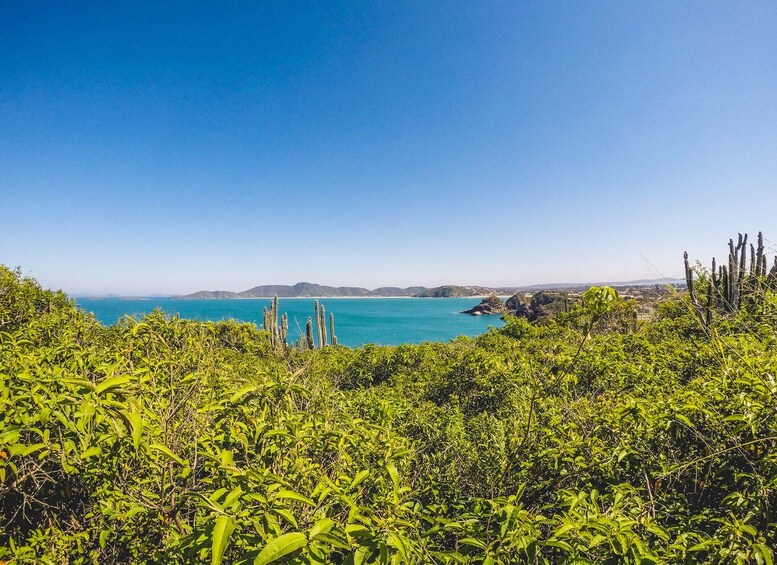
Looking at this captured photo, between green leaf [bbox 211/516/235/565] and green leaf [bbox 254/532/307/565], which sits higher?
green leaf [bbox 211/516/235/565]

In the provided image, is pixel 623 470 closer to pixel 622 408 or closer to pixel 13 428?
pixel 622 408

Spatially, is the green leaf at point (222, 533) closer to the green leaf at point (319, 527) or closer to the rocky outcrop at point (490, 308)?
the green leaf at point (319, 527)

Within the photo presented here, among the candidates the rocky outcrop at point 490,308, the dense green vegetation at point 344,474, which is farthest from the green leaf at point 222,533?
the rocky outcrop at point 490,308

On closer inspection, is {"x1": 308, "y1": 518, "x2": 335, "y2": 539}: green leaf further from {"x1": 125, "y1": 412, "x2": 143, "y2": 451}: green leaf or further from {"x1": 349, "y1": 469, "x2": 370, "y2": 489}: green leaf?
{"x1": 125, "y1": 412, "x2": 143, "y2": 451}: green leaf

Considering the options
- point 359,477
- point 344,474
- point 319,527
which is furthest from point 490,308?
point 319,527

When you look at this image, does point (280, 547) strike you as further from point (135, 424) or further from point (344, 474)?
point (344, 474)

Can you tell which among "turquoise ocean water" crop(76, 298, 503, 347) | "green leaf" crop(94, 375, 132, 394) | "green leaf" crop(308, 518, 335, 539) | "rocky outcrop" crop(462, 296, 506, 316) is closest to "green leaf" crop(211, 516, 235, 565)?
"green leaf" crop(308, 518, 335, 539)

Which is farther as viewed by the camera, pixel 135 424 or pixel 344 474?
pixel 344 474

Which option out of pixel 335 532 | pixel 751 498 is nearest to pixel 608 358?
pixel 751 498
